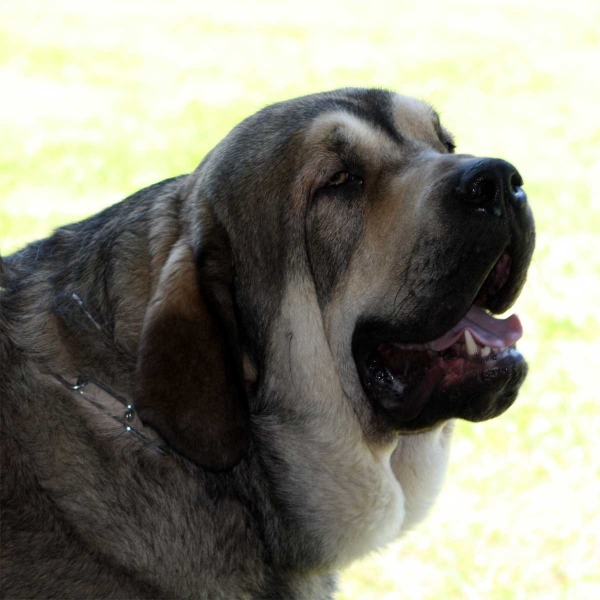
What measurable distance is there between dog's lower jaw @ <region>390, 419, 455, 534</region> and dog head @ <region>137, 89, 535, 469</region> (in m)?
0.26

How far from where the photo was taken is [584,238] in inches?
369

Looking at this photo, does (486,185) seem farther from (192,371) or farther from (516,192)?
(192,371)

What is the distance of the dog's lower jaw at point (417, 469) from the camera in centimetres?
389

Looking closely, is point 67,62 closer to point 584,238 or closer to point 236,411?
point 584,238

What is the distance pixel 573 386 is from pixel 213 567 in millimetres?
4013

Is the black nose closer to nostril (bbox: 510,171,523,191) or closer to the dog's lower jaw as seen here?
nostril (bbox: 510,171,523,191)

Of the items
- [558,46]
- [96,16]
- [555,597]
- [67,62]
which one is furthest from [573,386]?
[96,16]

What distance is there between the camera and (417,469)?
12.8 ft

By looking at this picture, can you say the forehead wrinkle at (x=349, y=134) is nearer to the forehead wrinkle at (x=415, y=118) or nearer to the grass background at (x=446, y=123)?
the forehead wrinkle at (x=415, y=118)

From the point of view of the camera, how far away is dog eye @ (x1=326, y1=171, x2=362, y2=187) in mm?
3633

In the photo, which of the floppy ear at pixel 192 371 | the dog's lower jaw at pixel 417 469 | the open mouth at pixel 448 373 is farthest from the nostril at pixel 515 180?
the floppy ear at pixel 192 371

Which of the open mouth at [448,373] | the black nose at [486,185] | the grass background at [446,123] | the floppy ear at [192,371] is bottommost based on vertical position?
the grass background at [446,123]

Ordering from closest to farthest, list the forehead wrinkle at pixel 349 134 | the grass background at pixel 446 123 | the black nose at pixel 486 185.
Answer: the black nose at pixel 486 185, the forehead wrinkle at pixel 349 134, the grass background at pixel 446 123

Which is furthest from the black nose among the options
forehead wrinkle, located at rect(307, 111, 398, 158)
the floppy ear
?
the floppy ear
